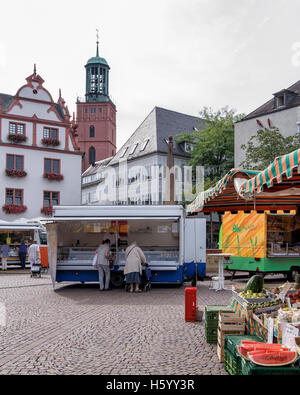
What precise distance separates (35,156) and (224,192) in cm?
3332

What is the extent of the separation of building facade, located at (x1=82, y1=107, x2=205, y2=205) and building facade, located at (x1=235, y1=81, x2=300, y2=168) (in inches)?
339

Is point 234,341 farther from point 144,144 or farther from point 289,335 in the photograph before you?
point 144,144

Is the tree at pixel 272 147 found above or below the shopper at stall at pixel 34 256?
above

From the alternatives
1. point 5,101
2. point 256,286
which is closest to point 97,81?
point 5,101

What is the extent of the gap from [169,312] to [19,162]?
1276 inches

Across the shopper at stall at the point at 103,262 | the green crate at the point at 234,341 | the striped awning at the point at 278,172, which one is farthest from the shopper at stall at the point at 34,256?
the green crate at the point at 234,341

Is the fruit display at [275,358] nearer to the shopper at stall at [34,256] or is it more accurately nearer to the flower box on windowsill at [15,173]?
the shopper at stall at [34,256]

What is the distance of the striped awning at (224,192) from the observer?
8964 millimetres

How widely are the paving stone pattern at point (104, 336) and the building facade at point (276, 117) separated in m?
25.1

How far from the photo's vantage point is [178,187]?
165ft

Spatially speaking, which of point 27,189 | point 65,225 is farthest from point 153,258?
point 27,189

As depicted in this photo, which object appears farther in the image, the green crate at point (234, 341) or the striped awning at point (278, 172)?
the striped awning at point (278, 172)
